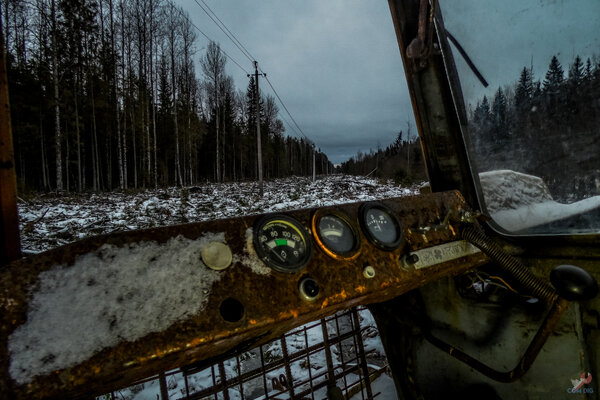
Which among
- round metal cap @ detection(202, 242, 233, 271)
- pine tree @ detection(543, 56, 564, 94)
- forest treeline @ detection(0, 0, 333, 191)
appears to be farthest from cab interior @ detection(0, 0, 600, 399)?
forest treeline @ detection(0, 0, 333, 191)

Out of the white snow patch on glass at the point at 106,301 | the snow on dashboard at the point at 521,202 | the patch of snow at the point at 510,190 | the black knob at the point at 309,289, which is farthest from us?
the patch of snow at the point at 510,190

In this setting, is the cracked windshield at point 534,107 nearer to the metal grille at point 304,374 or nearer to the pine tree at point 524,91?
the pine tree at point 524,91

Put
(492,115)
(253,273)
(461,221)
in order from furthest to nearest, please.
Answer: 1. (492,115)
2. (461,221)
3. (253,273)

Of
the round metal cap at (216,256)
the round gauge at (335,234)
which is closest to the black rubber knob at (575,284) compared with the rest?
the round gauge at (335,234)

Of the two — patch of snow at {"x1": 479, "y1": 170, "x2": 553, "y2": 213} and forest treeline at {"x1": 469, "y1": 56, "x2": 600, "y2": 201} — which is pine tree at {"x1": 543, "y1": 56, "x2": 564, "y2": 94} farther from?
patch of snow at {"x1": 479, "y1": 170, "x2": 553, "y2": 213}

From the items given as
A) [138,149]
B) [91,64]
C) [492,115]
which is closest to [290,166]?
[138,149]

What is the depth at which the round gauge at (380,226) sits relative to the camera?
4.05ft

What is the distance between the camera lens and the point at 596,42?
4.37ft

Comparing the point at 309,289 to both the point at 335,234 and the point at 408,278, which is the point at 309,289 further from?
the point at 408,278

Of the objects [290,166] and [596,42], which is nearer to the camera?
[596,42]

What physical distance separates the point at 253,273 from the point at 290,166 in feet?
202

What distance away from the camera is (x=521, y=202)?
5.67 feet

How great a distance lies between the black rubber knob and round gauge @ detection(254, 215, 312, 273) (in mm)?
865

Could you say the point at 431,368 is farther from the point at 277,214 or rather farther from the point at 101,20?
the point at 101,20
